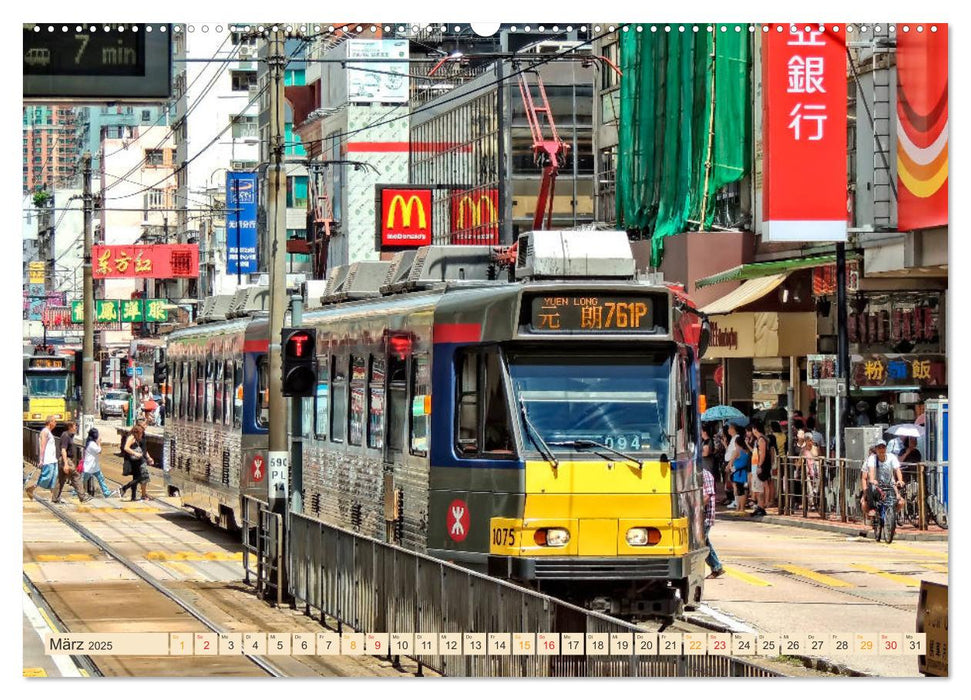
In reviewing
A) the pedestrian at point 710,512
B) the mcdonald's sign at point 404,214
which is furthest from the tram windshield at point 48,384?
the pedestrian at point 710,512

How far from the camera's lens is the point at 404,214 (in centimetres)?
4156

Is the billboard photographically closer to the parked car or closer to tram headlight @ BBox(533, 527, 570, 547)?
tram headlight @ BBox(533, 527, 570, 547)

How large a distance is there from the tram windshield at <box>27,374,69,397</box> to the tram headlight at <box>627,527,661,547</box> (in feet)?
164

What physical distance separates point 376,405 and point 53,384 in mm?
46070

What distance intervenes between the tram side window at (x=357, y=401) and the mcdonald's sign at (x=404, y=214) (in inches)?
773

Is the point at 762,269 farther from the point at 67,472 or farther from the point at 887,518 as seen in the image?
the point at 67,472

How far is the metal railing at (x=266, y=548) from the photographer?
20.9m

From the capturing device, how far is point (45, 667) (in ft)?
43.7

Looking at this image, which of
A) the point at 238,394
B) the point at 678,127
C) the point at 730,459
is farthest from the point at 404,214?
the point at 238,394

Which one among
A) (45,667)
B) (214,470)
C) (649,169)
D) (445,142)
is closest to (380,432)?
(45,667)

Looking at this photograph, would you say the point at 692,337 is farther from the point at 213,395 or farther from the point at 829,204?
the point at 213,395

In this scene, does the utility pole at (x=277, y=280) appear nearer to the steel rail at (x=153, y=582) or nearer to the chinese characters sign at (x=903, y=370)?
the steel rail at (x=153, y=582)
